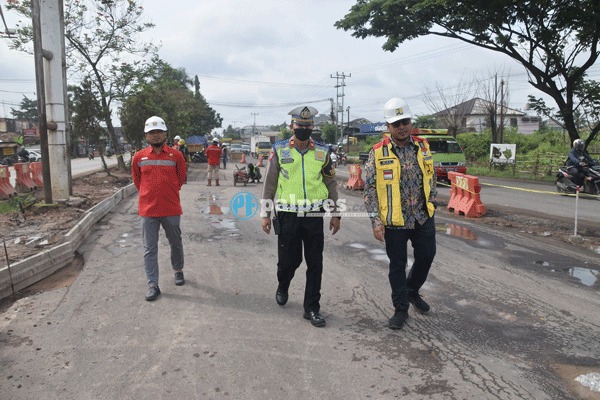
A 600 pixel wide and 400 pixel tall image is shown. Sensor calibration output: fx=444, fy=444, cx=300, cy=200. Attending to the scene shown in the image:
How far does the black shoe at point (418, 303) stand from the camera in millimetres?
4297

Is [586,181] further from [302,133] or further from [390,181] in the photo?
[302,133]

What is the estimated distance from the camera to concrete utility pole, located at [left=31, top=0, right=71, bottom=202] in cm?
941

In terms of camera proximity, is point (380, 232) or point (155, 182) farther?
point (155, 182)

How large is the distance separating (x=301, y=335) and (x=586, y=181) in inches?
536

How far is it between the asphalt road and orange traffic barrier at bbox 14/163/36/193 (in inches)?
370

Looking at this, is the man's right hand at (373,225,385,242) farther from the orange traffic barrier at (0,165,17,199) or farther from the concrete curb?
the orange traffic barrier at (0,165,17,199)

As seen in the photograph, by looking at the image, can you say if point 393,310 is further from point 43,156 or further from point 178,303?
point 43,156

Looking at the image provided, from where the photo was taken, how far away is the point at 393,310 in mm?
4387

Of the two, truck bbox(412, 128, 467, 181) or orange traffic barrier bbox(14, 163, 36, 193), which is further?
truck bbox(412, 128, 467, 181)

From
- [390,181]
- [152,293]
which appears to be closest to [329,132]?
[152,293]

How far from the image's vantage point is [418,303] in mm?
4316

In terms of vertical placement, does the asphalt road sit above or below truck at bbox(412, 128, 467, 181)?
below

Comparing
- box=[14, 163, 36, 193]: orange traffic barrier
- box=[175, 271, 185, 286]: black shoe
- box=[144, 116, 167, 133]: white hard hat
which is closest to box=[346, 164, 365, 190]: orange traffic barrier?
box=[14, 163, 36, 193]: orange traffic barrier

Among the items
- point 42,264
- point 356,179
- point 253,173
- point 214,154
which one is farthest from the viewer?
point 253,173
